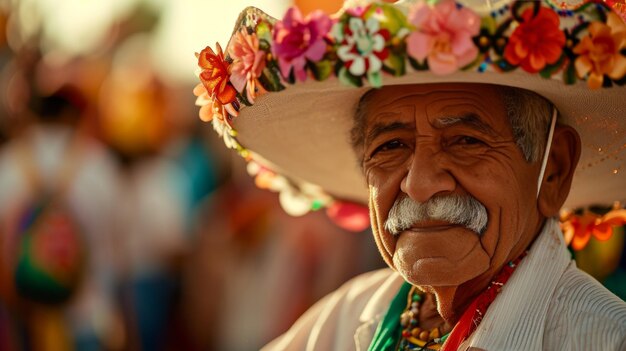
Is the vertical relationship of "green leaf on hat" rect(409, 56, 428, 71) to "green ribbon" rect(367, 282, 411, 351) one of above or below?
above

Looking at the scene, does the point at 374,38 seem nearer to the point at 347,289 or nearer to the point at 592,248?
the point at 347,289

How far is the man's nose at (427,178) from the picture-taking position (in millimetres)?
3230

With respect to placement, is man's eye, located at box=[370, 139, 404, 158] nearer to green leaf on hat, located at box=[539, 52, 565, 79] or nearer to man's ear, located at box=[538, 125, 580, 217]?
man's ear, located at box=[538, 125, 580, 217]

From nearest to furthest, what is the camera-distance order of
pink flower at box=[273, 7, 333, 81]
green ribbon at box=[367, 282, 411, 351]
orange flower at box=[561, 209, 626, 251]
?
pink flower at box=[273, 7, 333, 81] → green ribbon at box=[367, 282, 411, 351] → orange flower at box=[561, 209, 626, 251]

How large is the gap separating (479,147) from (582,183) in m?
0.84

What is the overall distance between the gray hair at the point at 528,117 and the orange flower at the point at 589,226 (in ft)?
2.58

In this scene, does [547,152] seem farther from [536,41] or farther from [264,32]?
[264,32]

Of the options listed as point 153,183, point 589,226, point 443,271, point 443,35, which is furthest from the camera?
point 153,183

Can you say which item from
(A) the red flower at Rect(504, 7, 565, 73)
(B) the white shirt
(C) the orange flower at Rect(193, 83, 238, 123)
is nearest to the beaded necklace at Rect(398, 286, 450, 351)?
(B) the white shirt

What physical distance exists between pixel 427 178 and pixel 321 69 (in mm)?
557

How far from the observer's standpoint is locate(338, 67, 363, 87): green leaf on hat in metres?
2.96

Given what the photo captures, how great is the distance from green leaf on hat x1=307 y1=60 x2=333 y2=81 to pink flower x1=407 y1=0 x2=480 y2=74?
0.90 ft

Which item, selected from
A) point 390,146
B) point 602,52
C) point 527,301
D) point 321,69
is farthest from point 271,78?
point 527,301

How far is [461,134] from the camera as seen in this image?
335 centimetres
